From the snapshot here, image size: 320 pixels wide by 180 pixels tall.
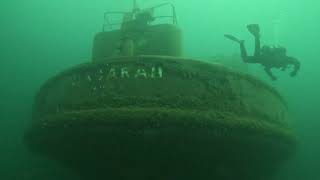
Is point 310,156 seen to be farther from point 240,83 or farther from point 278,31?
point 240,83

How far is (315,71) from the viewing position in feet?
54.1

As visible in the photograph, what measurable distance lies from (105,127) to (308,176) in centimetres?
947

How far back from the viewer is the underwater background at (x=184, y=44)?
47.3 ft

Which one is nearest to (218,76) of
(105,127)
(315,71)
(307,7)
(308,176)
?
(105,127)

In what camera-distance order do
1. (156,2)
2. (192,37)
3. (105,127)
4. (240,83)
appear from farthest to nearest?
1. (156,2)
2. (192,37)
3. (240,83)
4. (105,127)

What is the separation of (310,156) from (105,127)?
9783 mm

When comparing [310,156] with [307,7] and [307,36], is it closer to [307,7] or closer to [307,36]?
[307,36]

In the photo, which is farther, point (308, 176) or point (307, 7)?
point (307, 7)

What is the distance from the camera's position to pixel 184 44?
15023 mm

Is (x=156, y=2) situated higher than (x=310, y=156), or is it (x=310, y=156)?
(x=156, y=2)

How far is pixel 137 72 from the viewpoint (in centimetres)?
675

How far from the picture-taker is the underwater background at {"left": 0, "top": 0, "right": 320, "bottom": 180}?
1443 cm

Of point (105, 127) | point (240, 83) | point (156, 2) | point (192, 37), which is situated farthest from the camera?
point (156, 2)

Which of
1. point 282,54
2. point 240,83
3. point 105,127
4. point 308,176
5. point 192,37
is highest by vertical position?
point 192,37
